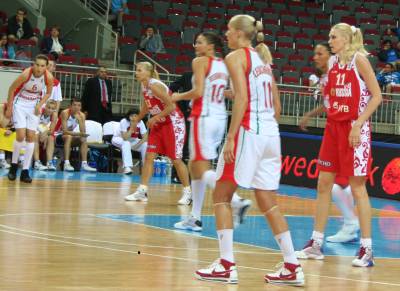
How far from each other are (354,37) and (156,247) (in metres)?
2.51

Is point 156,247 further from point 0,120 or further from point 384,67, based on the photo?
point 384,67

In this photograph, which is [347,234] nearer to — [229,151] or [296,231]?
[296,231]

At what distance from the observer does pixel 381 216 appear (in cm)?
1359

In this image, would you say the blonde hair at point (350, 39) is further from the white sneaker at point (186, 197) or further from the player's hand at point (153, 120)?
the white sneaker at point (186, 197)

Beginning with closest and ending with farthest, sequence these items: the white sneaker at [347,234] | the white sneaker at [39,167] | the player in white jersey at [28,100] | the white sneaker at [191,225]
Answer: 1. the white sneaker at [347,234]
2. the white sneaker at [191,225]
3. the player in white jersey at [28,100]
4. the white sneaker at [39,167]

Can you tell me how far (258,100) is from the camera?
7414 mm

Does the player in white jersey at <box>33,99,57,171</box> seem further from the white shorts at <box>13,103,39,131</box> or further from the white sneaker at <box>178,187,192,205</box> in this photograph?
the white sneaker at <box>178,187,192,205</box>

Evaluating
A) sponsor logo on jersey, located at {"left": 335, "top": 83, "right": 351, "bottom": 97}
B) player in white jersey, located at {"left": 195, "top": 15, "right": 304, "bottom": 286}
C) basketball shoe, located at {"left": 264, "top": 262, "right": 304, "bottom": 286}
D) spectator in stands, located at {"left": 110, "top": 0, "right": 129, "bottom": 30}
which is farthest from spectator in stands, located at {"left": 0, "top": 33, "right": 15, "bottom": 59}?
basketball shoe, located at {"left": 264, "top": 262, "right": 304, "bottom": 286}

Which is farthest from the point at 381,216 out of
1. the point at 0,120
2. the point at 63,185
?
the point at 0,120

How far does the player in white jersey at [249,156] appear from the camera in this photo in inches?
286

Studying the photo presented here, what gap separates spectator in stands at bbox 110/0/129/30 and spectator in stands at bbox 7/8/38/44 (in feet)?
12.4

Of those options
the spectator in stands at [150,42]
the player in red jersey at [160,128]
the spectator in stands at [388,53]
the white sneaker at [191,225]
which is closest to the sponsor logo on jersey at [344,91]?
the white sneaker at [191,225]

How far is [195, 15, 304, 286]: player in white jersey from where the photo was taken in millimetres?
7262

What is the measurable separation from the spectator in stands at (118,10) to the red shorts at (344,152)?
1815 cm
